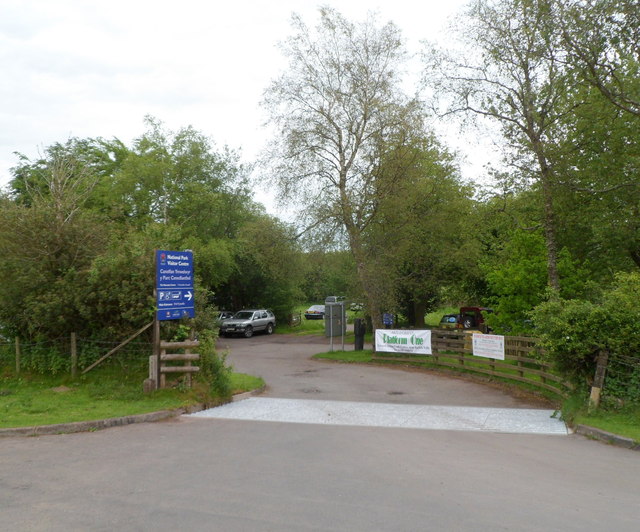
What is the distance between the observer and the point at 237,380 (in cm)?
1547

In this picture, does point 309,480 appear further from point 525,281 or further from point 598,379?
point 525,281

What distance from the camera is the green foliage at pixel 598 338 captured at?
10.0 meters

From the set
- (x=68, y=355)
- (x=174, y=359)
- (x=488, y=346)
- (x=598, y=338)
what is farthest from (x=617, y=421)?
(x=68, y=355)

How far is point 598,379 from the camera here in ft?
33.8

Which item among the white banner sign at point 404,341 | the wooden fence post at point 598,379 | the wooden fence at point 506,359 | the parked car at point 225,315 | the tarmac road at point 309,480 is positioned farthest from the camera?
the parked car at point 225,315

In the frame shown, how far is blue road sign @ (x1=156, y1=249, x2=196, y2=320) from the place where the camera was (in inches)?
472

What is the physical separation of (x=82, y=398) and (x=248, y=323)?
82.1 feet

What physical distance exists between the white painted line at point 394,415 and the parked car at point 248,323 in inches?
922

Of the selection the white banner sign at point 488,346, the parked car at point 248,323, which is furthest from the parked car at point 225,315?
the white banner sign at point 488,346

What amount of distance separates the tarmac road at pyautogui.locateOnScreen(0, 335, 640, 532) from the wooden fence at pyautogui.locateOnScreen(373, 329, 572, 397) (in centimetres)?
422

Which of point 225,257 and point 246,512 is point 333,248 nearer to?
point 225,257

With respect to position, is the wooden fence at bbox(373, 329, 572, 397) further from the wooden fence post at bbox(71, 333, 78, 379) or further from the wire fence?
the wooden fence post at bbox(71, 333, 78, 379)

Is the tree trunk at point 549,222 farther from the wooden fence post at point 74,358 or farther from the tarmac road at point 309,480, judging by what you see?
the wooden fence post at point 74,358

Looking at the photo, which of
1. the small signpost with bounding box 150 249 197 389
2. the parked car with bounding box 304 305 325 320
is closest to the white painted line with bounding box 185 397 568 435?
the small signpost with bounding box 150 249 197 389
